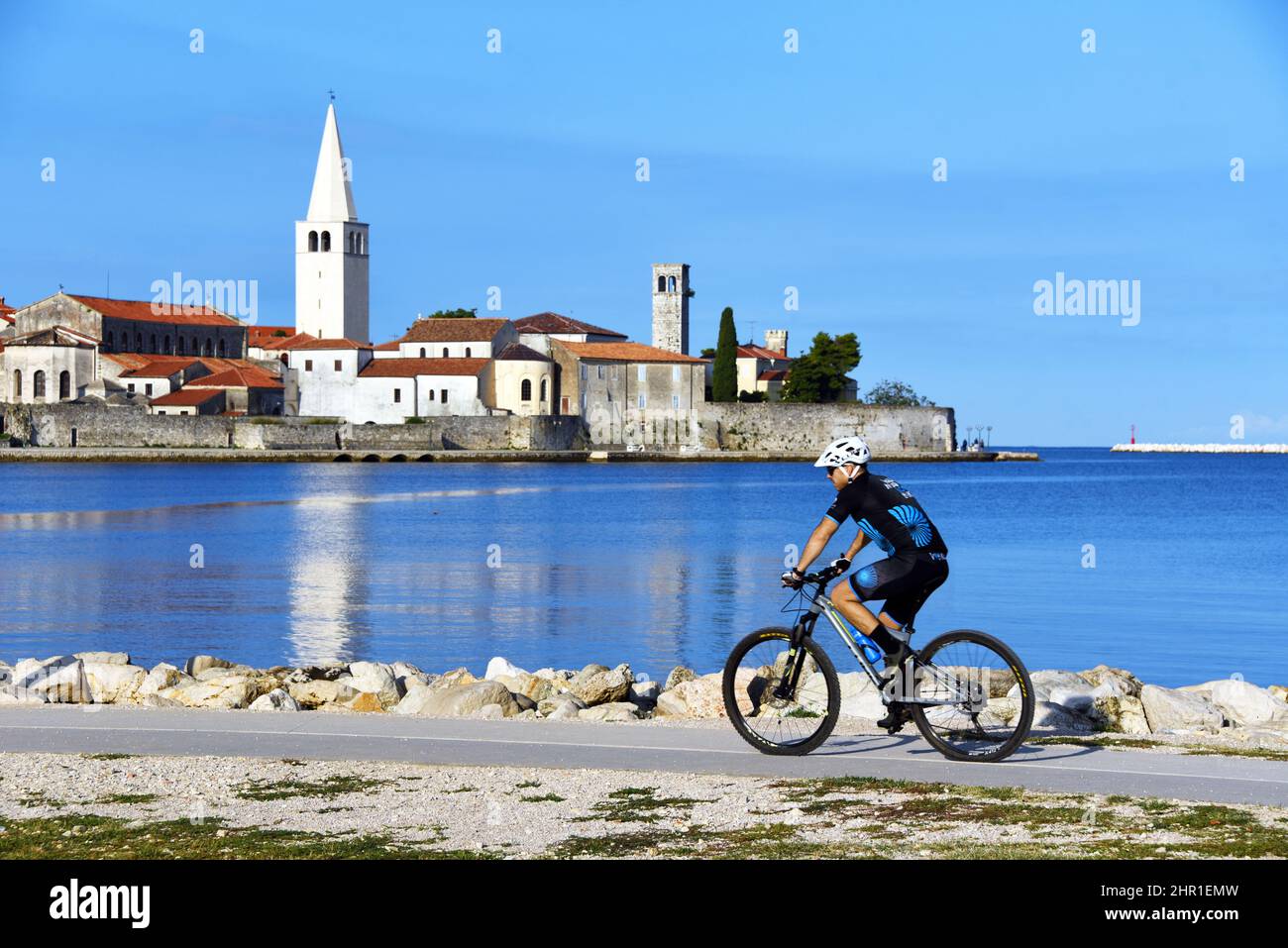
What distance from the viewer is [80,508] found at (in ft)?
176

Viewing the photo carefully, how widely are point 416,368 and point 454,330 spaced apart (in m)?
3.32

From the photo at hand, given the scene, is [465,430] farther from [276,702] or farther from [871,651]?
[871,651]

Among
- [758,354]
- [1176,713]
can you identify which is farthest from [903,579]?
[758,354]

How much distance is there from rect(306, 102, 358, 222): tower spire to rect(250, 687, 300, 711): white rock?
325 ft

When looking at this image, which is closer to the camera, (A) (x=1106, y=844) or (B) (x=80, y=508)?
(A) (x=1106, y=844)

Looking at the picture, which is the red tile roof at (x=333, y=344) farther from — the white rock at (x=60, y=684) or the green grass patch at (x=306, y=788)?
the green grass patch at (x=306, y=788)

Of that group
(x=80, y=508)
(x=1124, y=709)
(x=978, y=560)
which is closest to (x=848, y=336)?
(x=80, y=508)

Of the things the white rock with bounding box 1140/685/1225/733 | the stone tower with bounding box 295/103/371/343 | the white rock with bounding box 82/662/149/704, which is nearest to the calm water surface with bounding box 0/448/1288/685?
the white rock with bounding box 82/662/149/704

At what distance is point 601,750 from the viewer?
8.12m

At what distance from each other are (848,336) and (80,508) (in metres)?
61.7

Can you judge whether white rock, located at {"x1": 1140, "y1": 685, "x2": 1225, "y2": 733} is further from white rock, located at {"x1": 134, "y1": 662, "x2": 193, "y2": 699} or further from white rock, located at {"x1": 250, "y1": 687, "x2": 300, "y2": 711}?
white rock, located at {"x1": 134, "y1": 662, "x2": 193, "y2": 699}

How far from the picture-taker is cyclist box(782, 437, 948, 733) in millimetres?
7746

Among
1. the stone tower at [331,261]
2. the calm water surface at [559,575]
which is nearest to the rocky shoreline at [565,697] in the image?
the calm water surface at [559,575]
